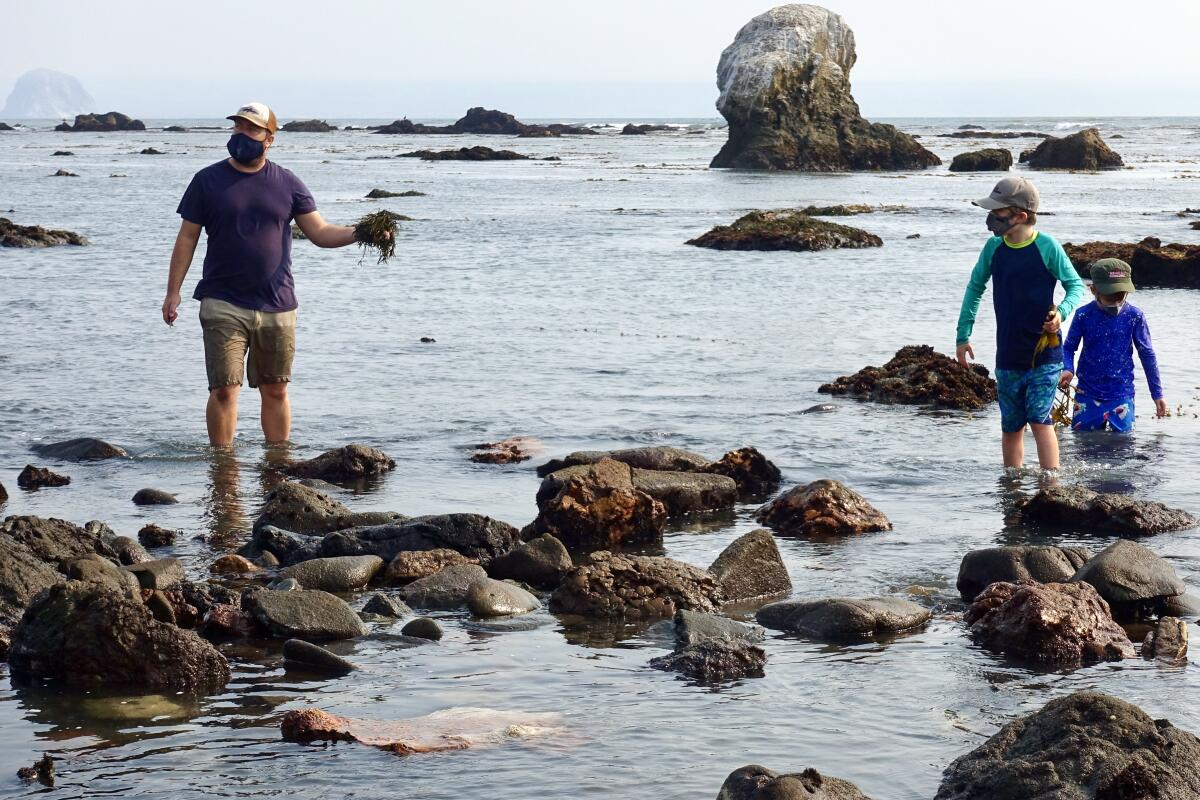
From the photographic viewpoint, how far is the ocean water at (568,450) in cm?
528

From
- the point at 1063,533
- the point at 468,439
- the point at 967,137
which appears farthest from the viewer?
the point at 967,137

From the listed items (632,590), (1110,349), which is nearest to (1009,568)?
(632,590)

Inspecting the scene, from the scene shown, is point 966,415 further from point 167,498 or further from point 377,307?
point 377,307

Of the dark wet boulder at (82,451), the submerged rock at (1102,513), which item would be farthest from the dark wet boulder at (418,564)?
the dark wet boulder at (82,451)

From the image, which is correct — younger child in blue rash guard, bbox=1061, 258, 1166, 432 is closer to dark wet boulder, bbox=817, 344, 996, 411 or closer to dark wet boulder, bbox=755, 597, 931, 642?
dark wet boulder, bbox=817, 344, 996, 411

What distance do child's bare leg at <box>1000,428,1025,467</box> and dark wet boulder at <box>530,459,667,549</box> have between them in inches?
108

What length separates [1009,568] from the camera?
24.7 feet

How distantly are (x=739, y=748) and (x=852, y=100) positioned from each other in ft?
233

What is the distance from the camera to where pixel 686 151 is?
95000mm

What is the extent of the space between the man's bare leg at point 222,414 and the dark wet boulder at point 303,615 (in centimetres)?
401

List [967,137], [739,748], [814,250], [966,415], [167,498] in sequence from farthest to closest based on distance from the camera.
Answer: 1. [967,137]
2. [814,250]
3. [966,415]
4. [167,498]
5. [739,748]

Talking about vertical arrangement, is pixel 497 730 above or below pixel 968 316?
below

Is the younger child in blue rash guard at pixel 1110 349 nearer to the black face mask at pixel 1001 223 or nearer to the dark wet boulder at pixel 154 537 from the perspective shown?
the black face mask at pixel 1001 223

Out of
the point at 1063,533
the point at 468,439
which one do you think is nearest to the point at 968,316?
the point at 1063,533
